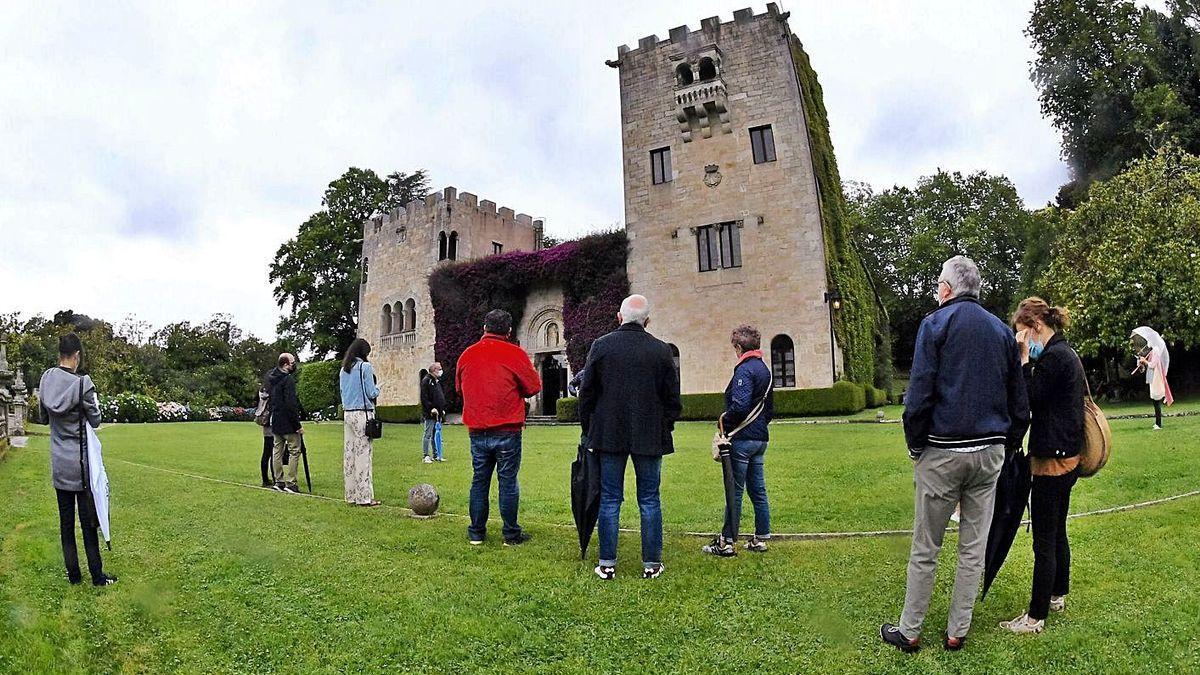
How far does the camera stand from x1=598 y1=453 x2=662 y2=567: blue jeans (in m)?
6.02

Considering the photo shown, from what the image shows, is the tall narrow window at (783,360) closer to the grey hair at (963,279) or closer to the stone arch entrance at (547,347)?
the stone arch entrance at (547,347)

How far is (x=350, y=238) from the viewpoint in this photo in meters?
46.0

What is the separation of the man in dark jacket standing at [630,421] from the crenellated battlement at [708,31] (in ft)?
80.8

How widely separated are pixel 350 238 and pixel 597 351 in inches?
1688

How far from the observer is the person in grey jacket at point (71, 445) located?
5.98 meters

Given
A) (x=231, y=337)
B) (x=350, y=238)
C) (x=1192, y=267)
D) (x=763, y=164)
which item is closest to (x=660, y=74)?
(x=763, y=164)

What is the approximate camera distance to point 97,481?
6145 millimetres

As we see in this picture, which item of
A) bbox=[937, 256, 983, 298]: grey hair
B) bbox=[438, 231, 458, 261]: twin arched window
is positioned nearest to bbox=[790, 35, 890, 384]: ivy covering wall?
bbox=[438, 231, 458, 261]: twin arched window

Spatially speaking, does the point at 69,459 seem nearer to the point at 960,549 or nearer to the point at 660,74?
the point at 960,549

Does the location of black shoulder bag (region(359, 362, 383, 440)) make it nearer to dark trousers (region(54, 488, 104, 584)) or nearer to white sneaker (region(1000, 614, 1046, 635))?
dark trousers (region(54, 488, 104, 584))

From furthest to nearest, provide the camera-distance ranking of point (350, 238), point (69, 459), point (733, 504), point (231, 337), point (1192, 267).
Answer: point (231, 337) < point (350, 238) < point (1192, 267) < point (733, 504) < point (69, 459)

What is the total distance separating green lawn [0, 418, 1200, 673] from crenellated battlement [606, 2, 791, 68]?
2225 cm

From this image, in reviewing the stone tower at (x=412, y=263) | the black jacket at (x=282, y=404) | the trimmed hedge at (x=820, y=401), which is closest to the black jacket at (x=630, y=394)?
the black jacket at (x=282, y=404)

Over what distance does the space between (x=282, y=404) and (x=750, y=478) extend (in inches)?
267
